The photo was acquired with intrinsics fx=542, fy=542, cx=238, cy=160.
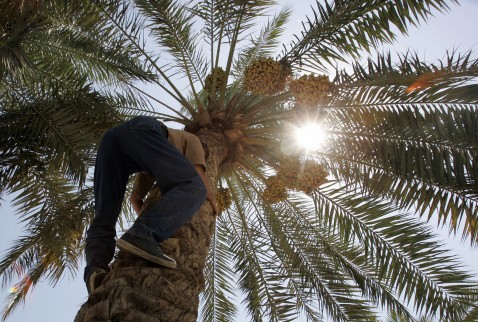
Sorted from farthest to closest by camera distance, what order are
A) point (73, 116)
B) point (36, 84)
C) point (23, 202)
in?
point (36, 84)
point (23, 202)
point (73, 116)

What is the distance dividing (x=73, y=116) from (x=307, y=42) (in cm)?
276

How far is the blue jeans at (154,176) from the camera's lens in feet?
10.2

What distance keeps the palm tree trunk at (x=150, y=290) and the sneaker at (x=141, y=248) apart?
2.5 inches

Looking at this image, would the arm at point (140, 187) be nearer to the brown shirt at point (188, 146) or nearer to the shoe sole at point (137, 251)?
the brown shirt at point (188, 146)

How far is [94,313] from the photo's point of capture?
8.50 ft

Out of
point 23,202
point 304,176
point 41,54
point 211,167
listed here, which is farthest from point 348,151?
point 41,54

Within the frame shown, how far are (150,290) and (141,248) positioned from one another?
24cm

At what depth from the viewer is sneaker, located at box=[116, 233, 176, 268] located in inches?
114

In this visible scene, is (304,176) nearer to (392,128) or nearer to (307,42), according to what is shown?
(392,128)

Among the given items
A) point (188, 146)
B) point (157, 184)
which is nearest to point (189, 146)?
point (188, 146)

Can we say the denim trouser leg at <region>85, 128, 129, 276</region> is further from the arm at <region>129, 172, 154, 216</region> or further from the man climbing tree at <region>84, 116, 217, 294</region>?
the arm at <region>129, 172, 154, 216</region>

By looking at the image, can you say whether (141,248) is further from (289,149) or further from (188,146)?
(289,149)

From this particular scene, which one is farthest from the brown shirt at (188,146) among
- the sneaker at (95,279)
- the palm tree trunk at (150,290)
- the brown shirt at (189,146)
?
the sneaker at (95,279)

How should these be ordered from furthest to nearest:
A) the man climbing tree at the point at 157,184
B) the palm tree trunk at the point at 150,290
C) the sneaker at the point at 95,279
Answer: the sneaker at the point at 95,279 < the man climbing tree at the point at 157,184 < the palm tree trunk at the point at 150,290
